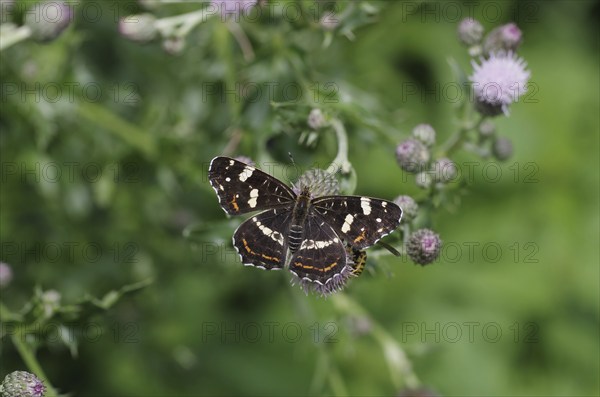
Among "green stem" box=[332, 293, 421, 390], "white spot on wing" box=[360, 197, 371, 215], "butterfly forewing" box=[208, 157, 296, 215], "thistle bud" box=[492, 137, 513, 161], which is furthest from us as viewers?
"green stem" box=[332, 293, 421, 390]

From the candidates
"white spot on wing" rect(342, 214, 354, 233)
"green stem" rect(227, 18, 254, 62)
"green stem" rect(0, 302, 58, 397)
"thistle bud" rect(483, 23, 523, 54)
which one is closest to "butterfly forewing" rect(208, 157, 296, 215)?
"white spot on wing" rect(342, 214, 354, 233)

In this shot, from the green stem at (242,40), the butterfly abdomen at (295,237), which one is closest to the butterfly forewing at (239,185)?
the butterfly abdomen at (295,237)

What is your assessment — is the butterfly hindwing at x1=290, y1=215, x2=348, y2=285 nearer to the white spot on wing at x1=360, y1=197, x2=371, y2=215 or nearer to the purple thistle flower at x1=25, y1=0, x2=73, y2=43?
the white spot on wing at x1=360, y1=197, x2=371, y2=215

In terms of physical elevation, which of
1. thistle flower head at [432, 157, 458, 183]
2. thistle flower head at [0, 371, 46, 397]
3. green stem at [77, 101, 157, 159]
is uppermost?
thistle flower head at [432, 157, 458, 183]

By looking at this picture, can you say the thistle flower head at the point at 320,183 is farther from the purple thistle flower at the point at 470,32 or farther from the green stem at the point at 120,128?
the green stem at the point at 120,128

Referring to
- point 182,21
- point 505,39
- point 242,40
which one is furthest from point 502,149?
point 182,21

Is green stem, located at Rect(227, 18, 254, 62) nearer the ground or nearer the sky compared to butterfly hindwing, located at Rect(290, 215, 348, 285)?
nearer the sky
